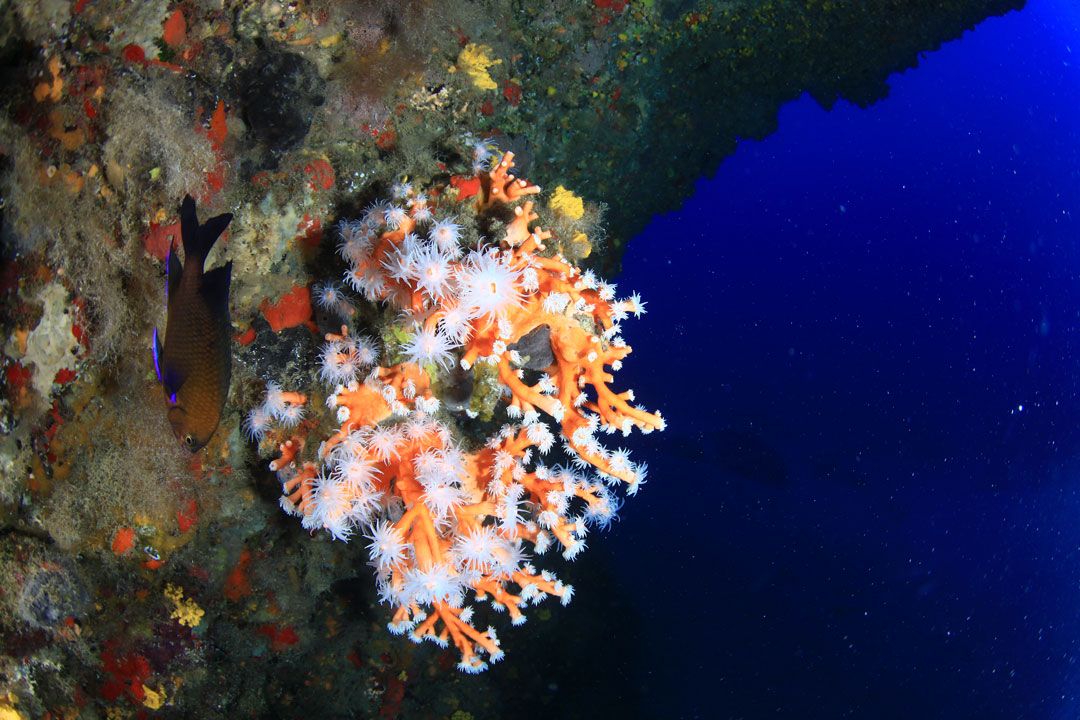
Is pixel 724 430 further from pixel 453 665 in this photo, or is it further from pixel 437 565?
pixel 437 565

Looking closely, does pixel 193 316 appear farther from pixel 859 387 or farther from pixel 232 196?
pixel 859 387

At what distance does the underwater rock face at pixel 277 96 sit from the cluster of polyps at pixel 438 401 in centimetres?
49

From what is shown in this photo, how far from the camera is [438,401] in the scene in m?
2.61

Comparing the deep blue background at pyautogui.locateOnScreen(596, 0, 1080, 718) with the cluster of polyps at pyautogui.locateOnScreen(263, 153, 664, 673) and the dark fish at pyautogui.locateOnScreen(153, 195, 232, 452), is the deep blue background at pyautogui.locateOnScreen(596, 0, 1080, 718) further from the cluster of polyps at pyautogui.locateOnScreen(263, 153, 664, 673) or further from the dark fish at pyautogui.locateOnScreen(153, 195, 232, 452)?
the dark fish at pyautogui.locateOnScreen(153, 195, 232, 452)

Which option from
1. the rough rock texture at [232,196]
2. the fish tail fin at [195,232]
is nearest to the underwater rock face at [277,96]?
the rough rock texture at [232,196]

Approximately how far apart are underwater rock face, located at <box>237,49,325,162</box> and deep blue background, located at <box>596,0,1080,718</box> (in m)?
2.46

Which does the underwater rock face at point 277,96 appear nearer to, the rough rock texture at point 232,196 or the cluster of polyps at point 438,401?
the rough rock texture at point 232,196

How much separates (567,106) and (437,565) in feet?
8.99

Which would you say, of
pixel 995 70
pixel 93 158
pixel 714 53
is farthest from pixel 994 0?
pixel 93 158

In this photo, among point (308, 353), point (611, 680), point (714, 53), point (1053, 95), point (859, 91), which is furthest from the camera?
point (1053, 95)

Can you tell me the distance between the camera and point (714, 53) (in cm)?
360

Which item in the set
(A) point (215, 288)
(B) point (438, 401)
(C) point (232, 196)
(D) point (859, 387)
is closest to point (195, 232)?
(A) point (215, 288)

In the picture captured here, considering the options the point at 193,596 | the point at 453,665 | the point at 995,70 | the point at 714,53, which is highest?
the point at 995,70

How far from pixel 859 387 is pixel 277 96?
7.17 m
